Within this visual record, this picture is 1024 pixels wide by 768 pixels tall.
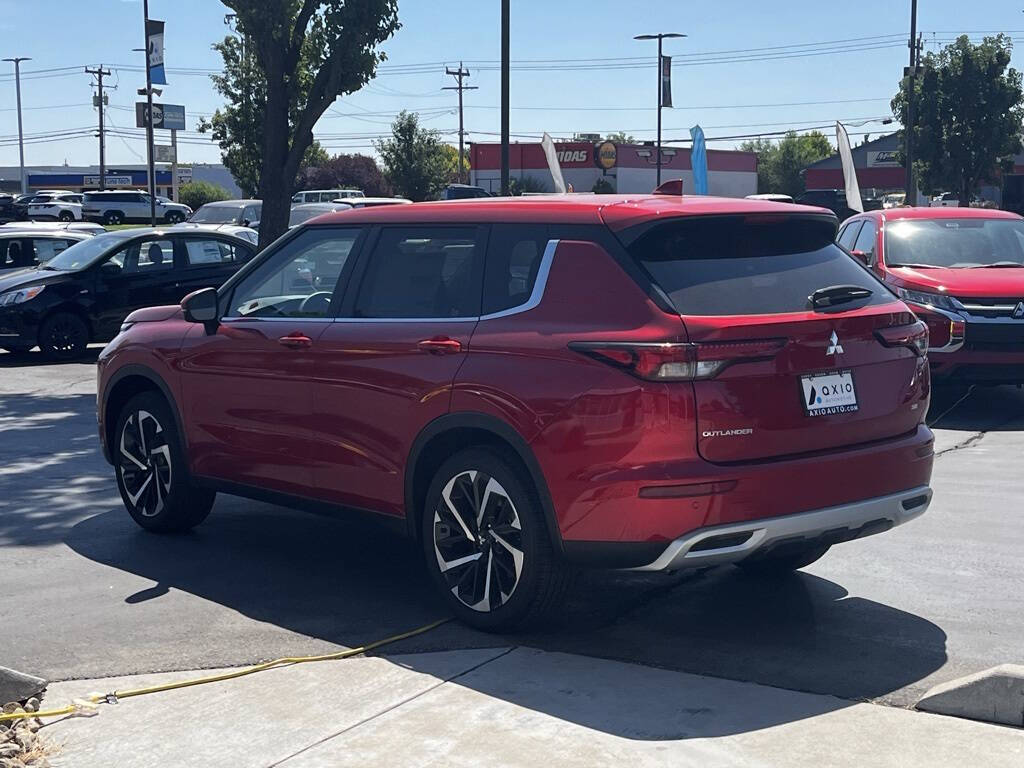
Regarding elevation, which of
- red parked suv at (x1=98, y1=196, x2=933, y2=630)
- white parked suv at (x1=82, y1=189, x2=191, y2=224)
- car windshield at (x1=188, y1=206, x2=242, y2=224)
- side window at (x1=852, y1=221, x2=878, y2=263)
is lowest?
red parked suv at (x1=98, y1=196, x2=933, y2=630)

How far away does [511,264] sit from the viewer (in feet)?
18.9

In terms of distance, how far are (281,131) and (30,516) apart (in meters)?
12.8

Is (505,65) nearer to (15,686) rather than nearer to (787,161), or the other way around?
(15,686)

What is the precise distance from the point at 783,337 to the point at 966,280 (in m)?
7.51

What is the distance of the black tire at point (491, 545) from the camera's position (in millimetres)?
5410

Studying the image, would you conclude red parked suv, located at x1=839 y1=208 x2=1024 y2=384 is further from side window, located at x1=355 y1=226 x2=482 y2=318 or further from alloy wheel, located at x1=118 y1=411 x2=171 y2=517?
alloy wheel, located at x1=118 y1=411 x2=171 y2=517

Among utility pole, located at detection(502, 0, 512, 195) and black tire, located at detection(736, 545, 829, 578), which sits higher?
utility pole, located at detection(502, 0, 512, 195)

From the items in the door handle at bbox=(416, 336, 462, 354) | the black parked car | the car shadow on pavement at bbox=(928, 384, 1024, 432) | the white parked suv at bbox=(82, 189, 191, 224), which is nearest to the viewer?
the door handle at bbox=(416, 336, 462, 354)

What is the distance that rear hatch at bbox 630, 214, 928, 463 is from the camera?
5090 mm

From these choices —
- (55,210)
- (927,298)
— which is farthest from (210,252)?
(55,210)

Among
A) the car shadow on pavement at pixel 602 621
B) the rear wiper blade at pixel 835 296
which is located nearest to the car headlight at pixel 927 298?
the car shadow on pavement at pixel 602 621

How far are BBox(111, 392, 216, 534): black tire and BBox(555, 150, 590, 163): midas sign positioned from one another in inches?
2928

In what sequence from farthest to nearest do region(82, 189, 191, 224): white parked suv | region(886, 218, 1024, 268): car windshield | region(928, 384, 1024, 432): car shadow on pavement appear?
1. region(82, 189, 191, 224): white parked suv
2. region(886, 218, 1024, 268): car windshield
3. region(928, 384, 1024, 432): car shadow on pavement

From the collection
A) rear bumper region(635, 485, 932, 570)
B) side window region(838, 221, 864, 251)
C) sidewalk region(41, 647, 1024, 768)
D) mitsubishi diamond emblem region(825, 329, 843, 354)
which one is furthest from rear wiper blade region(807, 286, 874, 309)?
side window region(838, 221, 864, 251)
